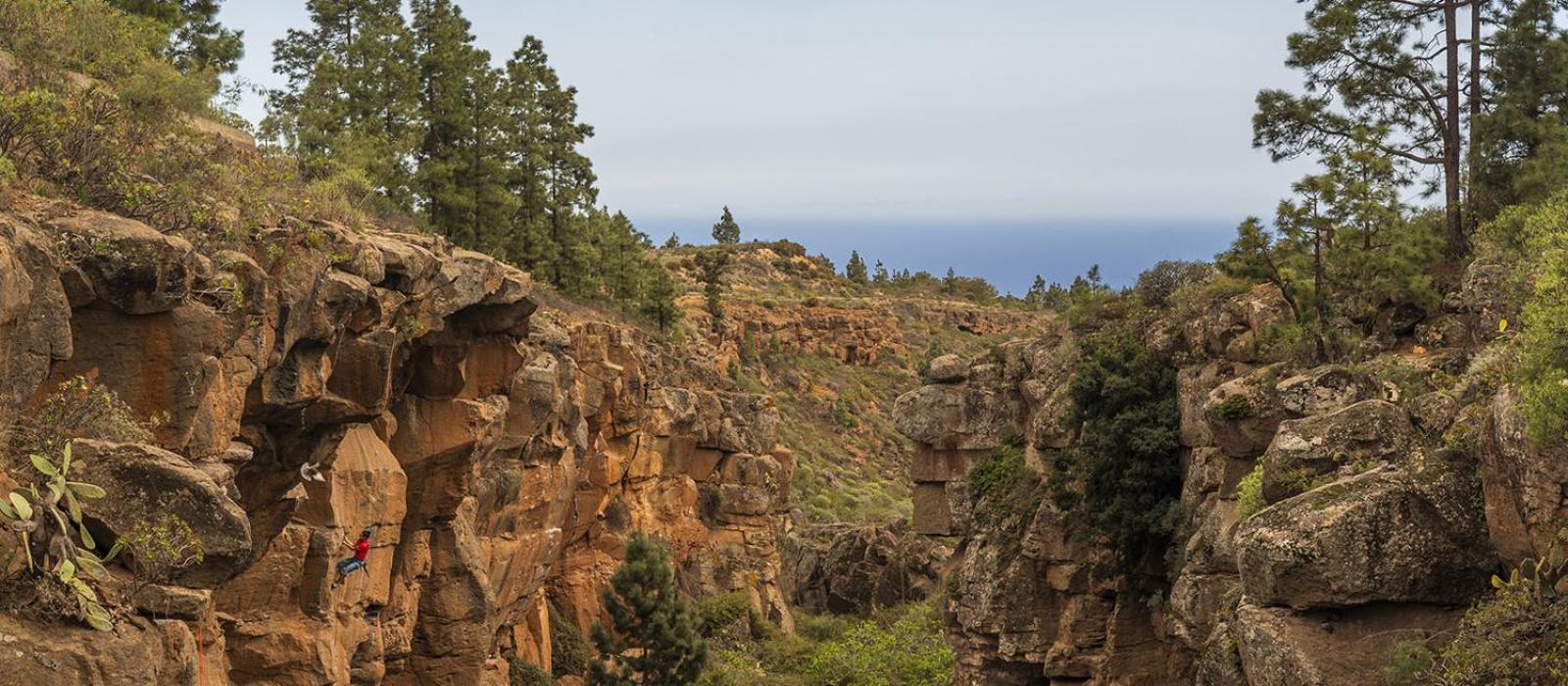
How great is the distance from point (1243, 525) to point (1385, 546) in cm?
235

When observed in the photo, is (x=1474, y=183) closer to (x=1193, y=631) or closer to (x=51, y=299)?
(x=1193, y=631)

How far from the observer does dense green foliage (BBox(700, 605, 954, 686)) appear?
160ft

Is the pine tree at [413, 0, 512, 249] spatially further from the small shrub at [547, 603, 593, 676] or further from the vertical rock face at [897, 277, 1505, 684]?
the vertical rock face at [897, 277, 1505, 684]

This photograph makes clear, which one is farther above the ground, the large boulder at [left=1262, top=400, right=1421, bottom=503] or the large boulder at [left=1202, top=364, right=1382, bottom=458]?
the large boulder at [left=1202, top=364, right=1382, bottom=458]

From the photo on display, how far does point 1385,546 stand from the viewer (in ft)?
57.3

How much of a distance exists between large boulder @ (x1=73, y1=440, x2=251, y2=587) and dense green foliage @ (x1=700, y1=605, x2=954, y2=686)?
1238 inches

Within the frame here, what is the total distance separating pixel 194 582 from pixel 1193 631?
21.1 m

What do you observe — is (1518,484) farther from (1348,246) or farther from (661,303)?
(661,303)

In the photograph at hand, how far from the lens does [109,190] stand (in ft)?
56.5

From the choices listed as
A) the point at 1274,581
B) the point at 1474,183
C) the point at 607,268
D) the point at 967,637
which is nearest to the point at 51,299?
the point at 1274,581

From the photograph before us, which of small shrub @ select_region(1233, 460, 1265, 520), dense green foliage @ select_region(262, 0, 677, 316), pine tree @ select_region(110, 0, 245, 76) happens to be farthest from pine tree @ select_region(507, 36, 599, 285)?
small shrub @ select_region(1233, 460, 1265, 520)

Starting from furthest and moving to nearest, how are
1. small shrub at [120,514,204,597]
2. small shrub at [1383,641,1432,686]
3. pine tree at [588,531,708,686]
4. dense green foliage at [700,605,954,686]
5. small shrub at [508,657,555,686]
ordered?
dense green foliage at [700,605,954,686] → small shrub at [508,657,555,686] → pine tree at [588,531,708,686] → small shrub at [1383,641,1432,686] → small shrub at [120,514,204,597]

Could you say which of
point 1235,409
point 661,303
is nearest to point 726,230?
point 661,303

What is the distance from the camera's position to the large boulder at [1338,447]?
2047 centimetres
